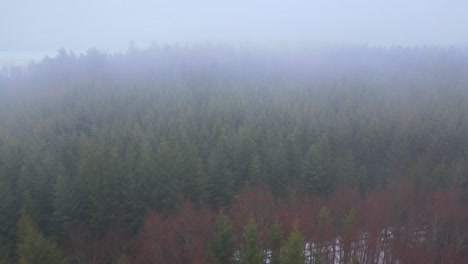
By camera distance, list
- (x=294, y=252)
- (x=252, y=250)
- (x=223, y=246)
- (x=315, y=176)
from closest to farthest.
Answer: (x=294, y=252)
(x=252, y=250)
(x=223, y=246)
(x=315, y=176)

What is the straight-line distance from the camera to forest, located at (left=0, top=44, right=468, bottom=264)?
1873cm

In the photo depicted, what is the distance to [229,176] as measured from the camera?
25.2 meters

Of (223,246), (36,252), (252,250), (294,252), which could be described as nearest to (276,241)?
(252,250)

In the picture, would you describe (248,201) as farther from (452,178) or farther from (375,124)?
(375,124)

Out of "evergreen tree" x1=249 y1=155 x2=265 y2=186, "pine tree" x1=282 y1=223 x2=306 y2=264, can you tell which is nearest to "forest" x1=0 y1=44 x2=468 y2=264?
"pine tree" x1=282 y1=223 x2=306 y2=264

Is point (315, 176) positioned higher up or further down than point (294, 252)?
further down

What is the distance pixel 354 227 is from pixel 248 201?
6654mm

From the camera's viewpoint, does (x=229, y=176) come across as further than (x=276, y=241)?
Yes

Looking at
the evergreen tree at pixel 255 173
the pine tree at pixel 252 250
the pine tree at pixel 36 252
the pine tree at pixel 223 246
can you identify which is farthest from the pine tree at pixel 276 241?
the evergreen tree at pixel 255 173

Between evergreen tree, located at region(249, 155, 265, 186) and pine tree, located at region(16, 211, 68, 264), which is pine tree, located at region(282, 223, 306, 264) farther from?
evergreen tree, located at region(249, 155, 265, 186)

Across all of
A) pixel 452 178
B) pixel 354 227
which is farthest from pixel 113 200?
pixel 452 178

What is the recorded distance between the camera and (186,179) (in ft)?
83.5

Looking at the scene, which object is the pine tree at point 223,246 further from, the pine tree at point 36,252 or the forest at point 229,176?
the pine tree at point 36,252

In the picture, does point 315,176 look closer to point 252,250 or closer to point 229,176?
point 229,176
